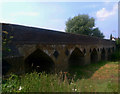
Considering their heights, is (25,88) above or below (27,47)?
below

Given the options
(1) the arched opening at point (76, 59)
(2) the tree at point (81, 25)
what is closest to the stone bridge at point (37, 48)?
(1) the arched opening at point (76, 59)

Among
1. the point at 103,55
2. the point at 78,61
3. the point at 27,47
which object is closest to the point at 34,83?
the point at 27,47

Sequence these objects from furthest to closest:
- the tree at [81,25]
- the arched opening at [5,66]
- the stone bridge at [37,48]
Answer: the tree at [81,25] < the stone bridge at [37,48] < the arched opening at [5,66]

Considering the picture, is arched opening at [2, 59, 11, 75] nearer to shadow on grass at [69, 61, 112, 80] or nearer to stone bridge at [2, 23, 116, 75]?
stone bridge at [2, 23, 116, 75]

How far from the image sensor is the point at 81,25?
824 inches

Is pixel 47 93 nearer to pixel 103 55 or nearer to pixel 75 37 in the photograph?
pixel 75 37

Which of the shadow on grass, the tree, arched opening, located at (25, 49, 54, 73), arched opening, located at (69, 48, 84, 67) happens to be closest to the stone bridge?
arched opening, located at (25, 49, 54, 73)

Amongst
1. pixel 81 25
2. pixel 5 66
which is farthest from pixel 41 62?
pixel 81 25

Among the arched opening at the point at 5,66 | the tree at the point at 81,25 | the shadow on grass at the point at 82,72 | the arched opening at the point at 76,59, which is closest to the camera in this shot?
the arched opening at the point at 5,66

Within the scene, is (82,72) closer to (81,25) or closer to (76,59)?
(76,59)

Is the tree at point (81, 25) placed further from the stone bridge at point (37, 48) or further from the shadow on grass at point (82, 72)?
the shadow on grass at point (82, 72)

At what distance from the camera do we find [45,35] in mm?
4938

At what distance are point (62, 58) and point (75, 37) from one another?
2.12 m

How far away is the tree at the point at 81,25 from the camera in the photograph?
2064cm
